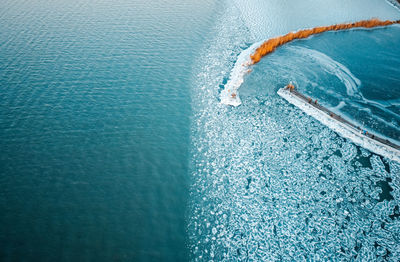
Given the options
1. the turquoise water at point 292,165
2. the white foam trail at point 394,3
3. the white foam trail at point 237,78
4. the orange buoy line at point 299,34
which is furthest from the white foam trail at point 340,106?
the white foam trail at point 394,3

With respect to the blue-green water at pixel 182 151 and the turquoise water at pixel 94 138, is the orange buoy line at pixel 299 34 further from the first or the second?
the turquoise water at pixel 94 138

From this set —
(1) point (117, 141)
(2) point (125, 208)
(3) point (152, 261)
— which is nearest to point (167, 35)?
(1) point (117, 141)

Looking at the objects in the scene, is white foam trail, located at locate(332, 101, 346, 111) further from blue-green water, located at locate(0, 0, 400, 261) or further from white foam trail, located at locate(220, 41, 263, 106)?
white foam trail, located at locate(220, 41, 263, 106)

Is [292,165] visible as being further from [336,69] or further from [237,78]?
[336,69]

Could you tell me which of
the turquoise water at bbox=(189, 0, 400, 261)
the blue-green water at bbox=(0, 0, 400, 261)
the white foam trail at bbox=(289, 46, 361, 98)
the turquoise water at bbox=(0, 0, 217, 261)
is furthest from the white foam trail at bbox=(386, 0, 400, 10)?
the turquoise water at bbox=(0, 0, 217, 261)

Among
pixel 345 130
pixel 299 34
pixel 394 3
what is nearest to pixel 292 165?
pixel 345 130

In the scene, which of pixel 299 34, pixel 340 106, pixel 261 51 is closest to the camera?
pixel 340 106
